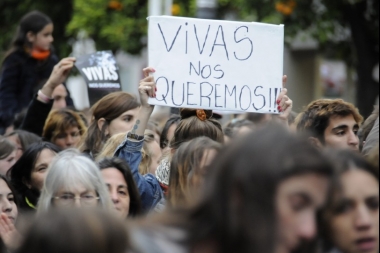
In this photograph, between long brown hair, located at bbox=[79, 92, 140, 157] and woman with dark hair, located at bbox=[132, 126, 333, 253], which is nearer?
woman with dark hair, located at bbox=[132, 126, 333, 253]

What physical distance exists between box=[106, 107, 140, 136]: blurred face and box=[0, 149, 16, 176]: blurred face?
68cm

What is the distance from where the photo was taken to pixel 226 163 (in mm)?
2377

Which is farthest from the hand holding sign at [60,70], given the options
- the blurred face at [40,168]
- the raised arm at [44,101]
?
the blurred face at [40,168]

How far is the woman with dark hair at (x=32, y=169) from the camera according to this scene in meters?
6.10

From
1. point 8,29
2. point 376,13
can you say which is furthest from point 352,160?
point 8,29

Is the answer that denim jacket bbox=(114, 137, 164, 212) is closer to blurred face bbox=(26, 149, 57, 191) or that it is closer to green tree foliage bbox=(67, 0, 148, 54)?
blurred face bbox=(26, 149, 57, 191)

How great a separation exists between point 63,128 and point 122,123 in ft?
3.62

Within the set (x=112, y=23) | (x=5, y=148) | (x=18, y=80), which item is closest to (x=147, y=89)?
(x=5, y=148)

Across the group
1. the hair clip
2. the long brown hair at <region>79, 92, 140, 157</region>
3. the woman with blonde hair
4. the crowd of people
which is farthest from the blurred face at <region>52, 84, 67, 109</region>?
the hair clip

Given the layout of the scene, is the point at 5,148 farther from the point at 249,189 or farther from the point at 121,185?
the point at 249,189

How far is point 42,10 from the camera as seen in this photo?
604 inches

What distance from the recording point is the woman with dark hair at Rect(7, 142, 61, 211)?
20.0 ft

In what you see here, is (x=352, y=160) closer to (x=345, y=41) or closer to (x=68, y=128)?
(x=68, y=128)

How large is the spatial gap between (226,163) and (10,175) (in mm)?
4041
